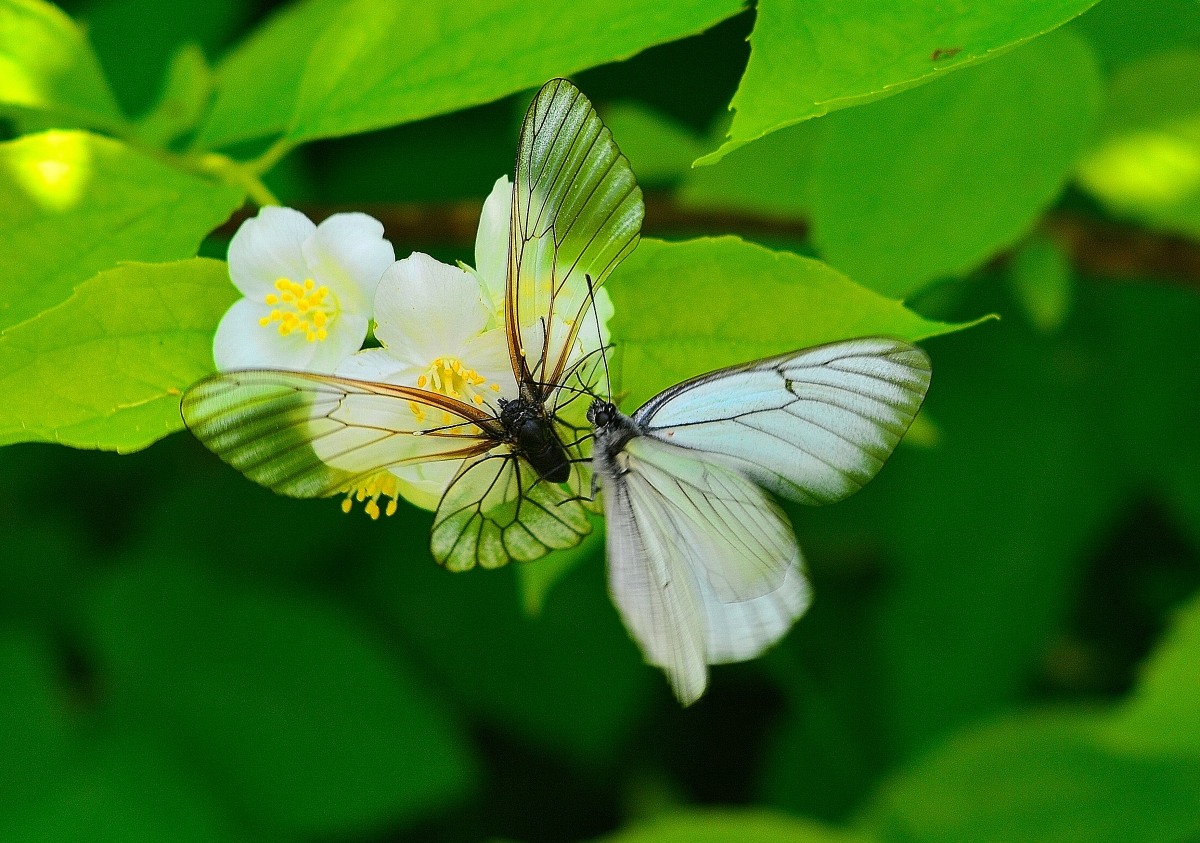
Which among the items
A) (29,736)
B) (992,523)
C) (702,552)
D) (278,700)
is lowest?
(992,523)

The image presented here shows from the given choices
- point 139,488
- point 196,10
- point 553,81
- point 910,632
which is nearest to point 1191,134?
point 910,632

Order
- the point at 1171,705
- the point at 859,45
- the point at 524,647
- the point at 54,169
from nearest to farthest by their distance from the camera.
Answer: the point at 859,45 → the point at 54,169 → the point at 1171,705 → the point at 524,647

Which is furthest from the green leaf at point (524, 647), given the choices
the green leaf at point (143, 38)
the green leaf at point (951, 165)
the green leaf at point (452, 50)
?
the green leaf at point (452, 50)

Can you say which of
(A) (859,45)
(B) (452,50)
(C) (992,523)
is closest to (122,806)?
(B) (452,50)

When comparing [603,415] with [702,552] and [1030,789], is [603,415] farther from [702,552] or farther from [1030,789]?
[1030,789]

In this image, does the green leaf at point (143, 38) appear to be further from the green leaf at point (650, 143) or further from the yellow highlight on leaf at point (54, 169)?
the yellow highlight on leaf at point (54, 169)

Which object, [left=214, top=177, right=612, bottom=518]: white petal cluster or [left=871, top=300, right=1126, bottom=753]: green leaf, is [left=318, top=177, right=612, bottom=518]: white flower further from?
[left=871, top=300, right=1126, bottom=753]: green leaf
